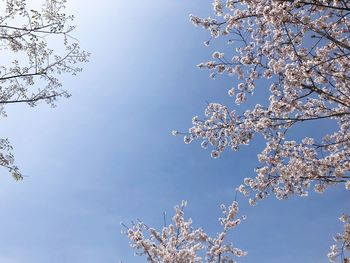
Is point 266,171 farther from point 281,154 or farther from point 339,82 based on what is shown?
point 339,82

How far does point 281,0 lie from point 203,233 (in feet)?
40.4

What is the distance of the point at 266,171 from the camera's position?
10602 millimetres

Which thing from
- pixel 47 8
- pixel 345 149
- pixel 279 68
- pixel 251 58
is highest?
pixel 47 8

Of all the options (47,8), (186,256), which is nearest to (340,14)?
(47,8)

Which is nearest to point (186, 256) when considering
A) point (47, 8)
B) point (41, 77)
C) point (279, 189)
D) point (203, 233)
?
point (203, 233)

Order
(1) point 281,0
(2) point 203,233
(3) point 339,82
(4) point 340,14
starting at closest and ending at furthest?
(1) point 281,0 < (4) point 340,14 < (3) point 339,82 < (2) point 203,233

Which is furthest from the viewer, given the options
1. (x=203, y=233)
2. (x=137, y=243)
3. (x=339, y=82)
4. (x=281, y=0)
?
(x=203, y=233)

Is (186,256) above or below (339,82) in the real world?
below

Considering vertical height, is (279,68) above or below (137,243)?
above

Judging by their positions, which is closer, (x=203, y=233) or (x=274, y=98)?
(x=274, y=98)

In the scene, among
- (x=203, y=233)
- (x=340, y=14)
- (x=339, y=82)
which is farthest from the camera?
(x=203, y=233)

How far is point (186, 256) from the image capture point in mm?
16391

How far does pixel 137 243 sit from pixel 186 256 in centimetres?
220

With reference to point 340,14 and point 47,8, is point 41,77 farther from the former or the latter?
point 340,14
